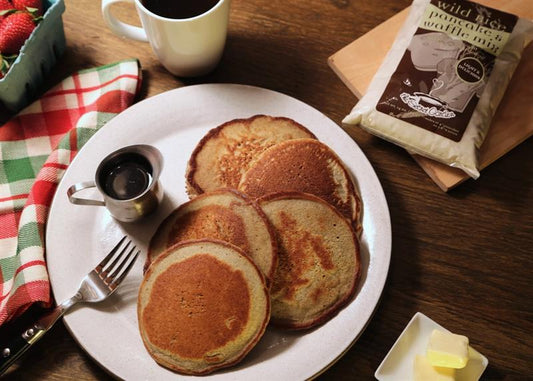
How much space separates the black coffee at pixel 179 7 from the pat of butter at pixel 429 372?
1.01 meters

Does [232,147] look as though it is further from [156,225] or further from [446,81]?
[446,81]

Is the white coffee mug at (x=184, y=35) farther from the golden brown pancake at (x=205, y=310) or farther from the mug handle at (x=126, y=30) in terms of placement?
the golden brown pancake at (x=205, y=310)

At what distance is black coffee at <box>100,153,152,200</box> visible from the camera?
1322 millimetres

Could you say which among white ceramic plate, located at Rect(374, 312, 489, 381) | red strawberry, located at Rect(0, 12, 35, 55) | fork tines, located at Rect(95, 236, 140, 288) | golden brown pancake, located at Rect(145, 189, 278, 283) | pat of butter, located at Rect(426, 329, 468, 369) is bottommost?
white ceramic plate, located at Rect(374, 312, 489, 381)

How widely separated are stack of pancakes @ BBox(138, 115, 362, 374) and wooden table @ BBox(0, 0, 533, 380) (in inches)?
6.2

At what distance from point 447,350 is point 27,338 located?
891 mm

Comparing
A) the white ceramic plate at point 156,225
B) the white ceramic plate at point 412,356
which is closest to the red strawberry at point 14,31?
the white ceramic plate at point 156,225

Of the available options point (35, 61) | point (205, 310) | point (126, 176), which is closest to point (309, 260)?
point (205, 310)

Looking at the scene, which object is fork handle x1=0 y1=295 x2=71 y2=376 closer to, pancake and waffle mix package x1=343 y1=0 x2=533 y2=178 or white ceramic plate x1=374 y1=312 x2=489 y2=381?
white ceramic plate x1=374 y1=312 x2=489 y2=381

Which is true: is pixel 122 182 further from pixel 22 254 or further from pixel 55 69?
pixel 55 69

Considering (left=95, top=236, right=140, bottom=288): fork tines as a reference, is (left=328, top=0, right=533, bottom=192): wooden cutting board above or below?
above

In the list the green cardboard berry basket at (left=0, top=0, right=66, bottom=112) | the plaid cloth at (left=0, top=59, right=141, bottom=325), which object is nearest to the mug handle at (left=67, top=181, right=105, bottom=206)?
the plaid cloth at (left=0, top=59, right=141, bottom=325)

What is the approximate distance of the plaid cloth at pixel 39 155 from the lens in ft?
4.26

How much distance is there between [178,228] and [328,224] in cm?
35
